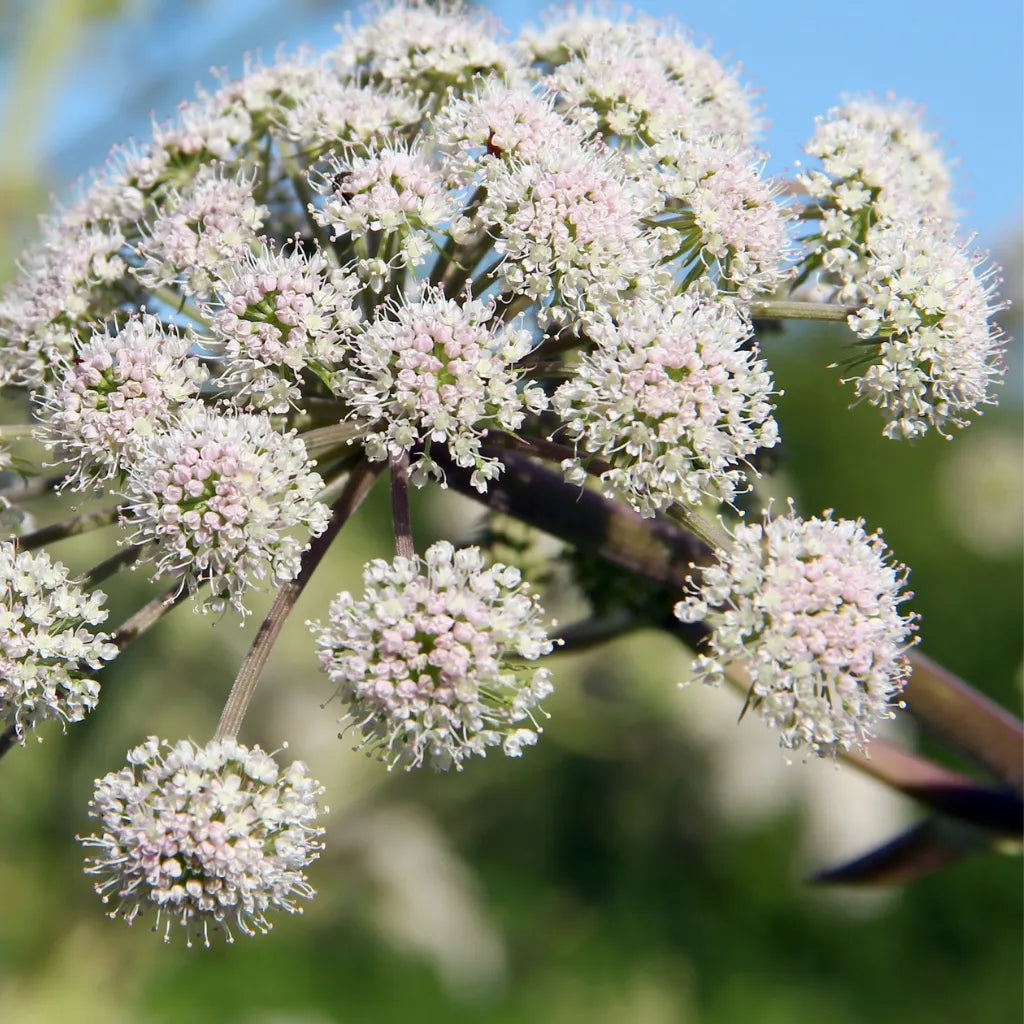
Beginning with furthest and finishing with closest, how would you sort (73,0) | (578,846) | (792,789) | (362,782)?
(578,846)
(792,789)
(362,782)
(73,0)

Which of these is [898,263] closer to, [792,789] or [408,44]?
[408,44]

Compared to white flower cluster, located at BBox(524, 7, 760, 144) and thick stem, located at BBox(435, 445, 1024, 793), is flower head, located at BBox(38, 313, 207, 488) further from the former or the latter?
white flower cluster, located at BBox(524, 7, 760, 144)

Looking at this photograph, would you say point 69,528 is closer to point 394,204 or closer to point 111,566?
point 111,566

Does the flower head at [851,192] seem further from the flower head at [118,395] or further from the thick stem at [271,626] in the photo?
the flower head at [118,395]

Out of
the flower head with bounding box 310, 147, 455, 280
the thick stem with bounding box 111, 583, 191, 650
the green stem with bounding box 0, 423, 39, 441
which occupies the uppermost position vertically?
the flower head with bounding box 310, 147, 455, 280

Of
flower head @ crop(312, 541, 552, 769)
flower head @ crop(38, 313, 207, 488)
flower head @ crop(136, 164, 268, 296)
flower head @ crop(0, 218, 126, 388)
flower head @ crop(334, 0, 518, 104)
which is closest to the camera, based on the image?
flower head @ crop(312, 541, 552, 769)

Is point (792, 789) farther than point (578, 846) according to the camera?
No

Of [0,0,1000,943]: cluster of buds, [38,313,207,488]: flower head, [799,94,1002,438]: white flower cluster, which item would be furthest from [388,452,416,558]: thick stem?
[799,94,1002,438]: white flower cluster

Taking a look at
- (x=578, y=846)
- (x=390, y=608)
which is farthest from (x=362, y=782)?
(x=390, y=608)
